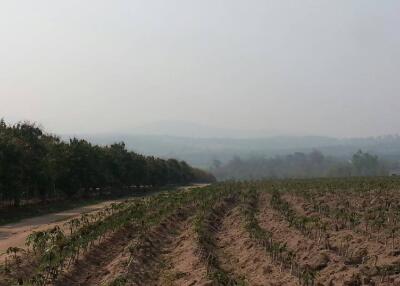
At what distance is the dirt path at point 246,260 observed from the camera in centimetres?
1457

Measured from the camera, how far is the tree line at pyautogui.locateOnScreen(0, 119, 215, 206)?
38.2 m

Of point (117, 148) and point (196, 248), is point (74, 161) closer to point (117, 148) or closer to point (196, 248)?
point (117, 148)

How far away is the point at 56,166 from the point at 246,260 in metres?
34.0

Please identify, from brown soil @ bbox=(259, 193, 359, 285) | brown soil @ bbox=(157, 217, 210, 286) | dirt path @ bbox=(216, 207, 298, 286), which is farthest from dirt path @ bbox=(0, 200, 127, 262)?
brown soil @ bbox=(259, 193, 359, 285)

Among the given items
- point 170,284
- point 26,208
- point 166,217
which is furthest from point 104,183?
point 170,284

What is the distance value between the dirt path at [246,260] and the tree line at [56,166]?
20.7m

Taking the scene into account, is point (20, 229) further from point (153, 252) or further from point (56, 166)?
point (56, 166)

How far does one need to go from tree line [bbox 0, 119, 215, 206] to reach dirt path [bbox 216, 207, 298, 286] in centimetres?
2066

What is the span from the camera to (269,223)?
83.8 feet

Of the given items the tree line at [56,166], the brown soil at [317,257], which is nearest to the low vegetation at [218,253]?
the brown soil at [317,257]

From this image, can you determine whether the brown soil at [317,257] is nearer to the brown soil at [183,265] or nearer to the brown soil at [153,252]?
the brown soil at [183,265]

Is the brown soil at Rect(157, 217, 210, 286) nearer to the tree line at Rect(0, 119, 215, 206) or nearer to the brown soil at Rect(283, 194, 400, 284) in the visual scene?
the brown soil at Rect(283, 194, 400, 284)

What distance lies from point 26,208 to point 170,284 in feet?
94.7

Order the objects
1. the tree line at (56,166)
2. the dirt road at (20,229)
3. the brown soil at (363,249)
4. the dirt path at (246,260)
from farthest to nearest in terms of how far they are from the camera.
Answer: the tree line at (56,166) < the dirt road at (20,229) < the brown soil at (363,249) < the dirt path at (246,260)
